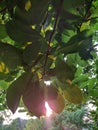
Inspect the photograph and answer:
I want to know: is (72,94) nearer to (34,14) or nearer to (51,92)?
(51,92)

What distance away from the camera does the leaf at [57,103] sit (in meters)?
0.62

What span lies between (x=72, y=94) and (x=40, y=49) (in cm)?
14

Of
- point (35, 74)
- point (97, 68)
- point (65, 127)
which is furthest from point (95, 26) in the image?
point (65, 127)

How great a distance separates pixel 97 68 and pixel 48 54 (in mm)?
427

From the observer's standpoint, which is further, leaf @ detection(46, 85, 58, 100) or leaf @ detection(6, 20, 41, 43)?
leaf @ detection(46, 85, 58, 100)

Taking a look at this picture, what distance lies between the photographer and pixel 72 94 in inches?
24.9

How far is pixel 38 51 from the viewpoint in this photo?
1.75ft

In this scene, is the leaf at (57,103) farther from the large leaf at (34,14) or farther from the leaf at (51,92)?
the large leaf at (34,14)

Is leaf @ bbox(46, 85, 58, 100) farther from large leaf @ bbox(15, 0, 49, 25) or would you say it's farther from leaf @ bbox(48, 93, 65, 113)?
large leaf @ bbox(15, 0, 49, 25)

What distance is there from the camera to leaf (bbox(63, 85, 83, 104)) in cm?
62

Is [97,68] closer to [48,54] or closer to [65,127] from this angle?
[48,54]

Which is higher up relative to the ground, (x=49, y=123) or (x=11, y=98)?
(x=49, y=123)

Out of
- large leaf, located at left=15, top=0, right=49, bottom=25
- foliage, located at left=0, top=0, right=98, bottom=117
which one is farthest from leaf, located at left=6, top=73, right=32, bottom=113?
large leaf, located at left=15, top=0, right=49, bottom=25

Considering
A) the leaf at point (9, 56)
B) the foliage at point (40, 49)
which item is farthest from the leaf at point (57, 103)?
the leaf at point (9, 56)
